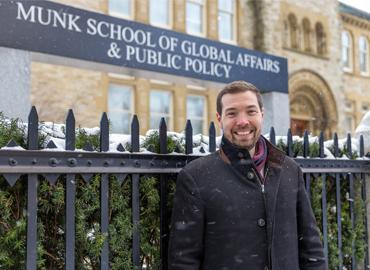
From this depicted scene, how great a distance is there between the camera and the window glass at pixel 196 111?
1505cm

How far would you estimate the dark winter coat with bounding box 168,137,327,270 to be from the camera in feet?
7.33


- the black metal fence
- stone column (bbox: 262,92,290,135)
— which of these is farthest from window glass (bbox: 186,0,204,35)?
the black metal fence

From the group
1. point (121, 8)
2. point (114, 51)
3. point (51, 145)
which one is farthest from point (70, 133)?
point (121, 8)

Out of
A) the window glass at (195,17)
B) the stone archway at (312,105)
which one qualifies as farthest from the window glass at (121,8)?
the stone archway at (312,105)

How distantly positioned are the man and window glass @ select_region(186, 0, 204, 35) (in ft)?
42.9

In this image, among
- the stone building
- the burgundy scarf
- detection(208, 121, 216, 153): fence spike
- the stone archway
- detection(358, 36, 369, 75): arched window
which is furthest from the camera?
detection(358, 36, 369, 75): arched window

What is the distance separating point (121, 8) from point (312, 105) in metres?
8.39

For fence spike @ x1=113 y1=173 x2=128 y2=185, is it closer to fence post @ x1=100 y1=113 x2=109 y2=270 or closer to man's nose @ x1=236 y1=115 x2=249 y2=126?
fence post @ x1=100 y1=113 x2=109 y2=270

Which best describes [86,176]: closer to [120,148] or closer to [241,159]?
[120,148]

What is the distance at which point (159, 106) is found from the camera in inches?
563

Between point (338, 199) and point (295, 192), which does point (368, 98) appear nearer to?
point (338, 199)

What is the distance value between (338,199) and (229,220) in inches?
69.6

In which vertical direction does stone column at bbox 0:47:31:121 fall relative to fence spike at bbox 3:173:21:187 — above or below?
above

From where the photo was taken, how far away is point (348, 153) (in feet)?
13.2
